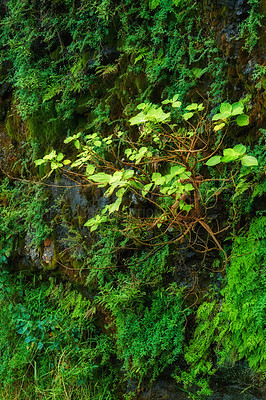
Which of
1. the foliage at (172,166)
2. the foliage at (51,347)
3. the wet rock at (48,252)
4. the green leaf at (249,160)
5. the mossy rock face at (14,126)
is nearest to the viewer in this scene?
the green leaf at (249,160)

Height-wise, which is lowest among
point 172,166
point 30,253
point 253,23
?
point 30,253

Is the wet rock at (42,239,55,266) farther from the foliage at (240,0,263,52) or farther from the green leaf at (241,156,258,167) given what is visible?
the foliage at (240,0,263,52)

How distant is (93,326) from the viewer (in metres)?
3.54

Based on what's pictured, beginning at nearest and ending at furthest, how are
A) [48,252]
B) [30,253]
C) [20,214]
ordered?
[48,252] → [30,253] → [20,214]

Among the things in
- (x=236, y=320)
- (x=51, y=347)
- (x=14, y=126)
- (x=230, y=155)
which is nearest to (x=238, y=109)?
(x=230, y=155)

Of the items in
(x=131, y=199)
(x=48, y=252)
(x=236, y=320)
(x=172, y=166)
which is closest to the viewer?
(x=236, y=320)

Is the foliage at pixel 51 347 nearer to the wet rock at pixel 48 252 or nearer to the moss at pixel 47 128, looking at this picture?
the wet rock at pixel 48 252

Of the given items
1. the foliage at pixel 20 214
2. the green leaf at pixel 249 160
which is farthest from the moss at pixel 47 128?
the green leaf at pixel 249 160

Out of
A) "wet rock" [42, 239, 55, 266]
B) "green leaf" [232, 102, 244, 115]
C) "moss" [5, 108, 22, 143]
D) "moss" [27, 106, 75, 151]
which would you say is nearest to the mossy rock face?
"moss" [5, 108, 22, 143]

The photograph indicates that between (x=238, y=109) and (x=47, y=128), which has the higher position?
(x=238, y=109)

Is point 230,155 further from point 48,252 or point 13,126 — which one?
point 13,126

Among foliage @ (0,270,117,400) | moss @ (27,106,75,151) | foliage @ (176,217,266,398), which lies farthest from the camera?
moss @ (27,106,75,151)

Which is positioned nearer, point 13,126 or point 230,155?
point 230,155

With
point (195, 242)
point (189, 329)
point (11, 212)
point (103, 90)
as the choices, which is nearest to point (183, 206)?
point (195, 242)
